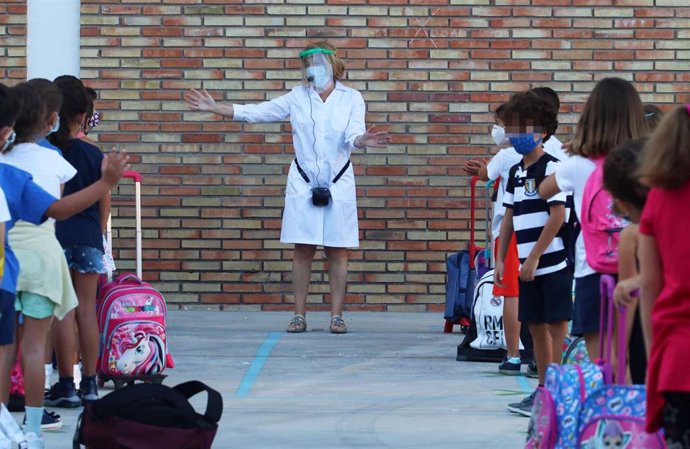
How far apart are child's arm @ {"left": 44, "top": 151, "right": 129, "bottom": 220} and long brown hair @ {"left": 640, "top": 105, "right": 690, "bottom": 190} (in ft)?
7.83

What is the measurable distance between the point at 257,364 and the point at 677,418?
5011 mm

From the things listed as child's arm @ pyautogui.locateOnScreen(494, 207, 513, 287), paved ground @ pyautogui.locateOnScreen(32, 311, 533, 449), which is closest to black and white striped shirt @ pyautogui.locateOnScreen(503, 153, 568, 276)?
child's arm @ pyautogui.locateOnScreen(494, 207, 513, 287)

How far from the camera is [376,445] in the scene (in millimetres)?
5957

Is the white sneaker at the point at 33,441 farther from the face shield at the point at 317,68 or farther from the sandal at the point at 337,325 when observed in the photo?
the face shield at the point at 317,68

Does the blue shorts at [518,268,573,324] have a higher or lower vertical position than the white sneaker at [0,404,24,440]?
higher

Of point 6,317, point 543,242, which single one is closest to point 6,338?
point 6,317

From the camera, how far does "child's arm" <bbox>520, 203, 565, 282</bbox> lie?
256 inches

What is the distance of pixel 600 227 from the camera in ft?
17.3

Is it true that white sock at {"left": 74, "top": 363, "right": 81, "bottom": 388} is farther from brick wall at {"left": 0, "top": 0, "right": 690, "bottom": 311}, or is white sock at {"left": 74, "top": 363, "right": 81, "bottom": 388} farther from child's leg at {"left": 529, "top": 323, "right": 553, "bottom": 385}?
brick wall at {"left": 0, "top": 0, "right": 690, "bottom": 311}

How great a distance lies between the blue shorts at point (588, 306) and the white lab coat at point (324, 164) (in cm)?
435

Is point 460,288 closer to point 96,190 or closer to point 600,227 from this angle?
point 600,227

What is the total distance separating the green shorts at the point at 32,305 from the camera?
19.0 feet

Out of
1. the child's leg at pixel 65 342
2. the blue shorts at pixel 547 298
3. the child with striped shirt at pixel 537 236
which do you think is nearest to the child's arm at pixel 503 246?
the child with striped shirt at pixel 537 236

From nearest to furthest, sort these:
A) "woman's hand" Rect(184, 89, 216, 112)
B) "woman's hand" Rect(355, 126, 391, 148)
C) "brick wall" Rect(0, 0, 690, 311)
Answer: "woman's hand" Rect(355, 126, 391, 148) < "woman's hand" Rect(184, 89, 216, 112) < "brick wall" Rect(0, 0, 690, 311)
